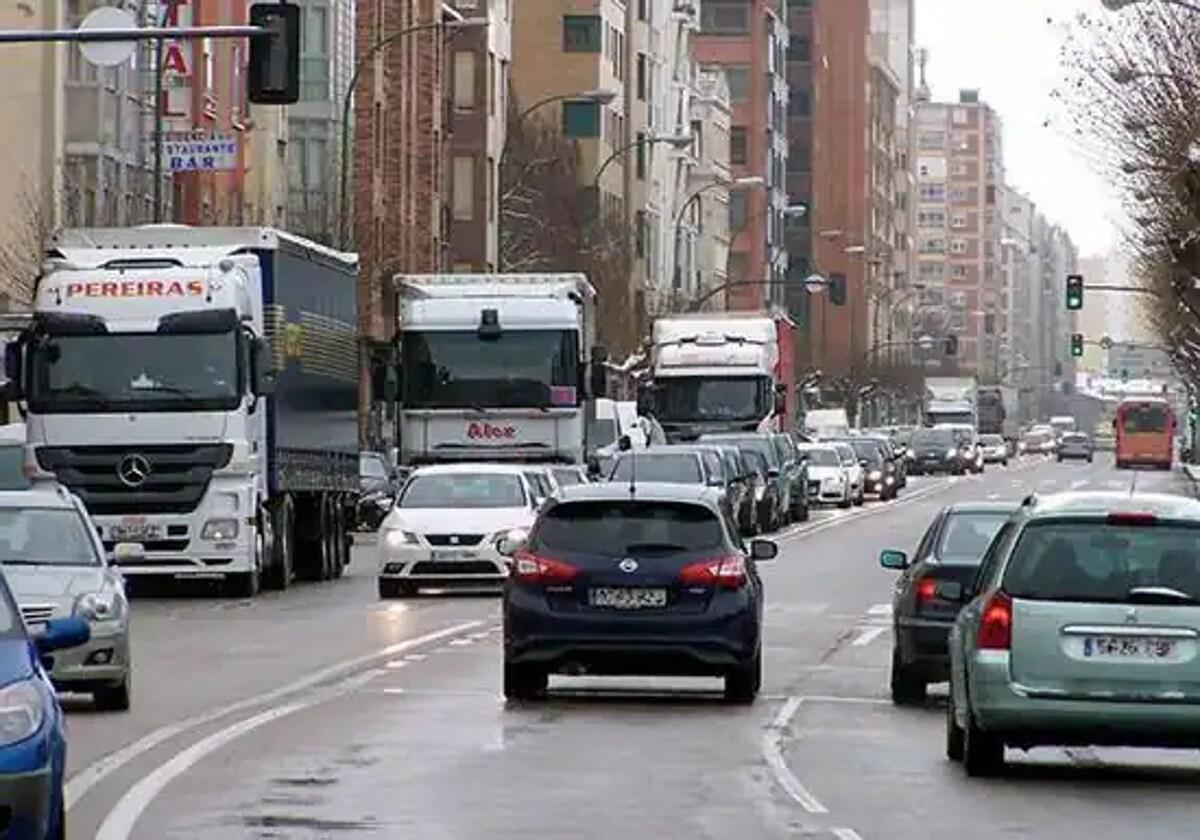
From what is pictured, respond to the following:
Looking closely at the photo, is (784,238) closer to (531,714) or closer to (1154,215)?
(1154,215)

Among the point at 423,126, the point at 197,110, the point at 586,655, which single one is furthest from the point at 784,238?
the point at 586,655

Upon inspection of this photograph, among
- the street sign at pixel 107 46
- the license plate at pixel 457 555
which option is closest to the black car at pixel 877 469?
the street sign at pixel 107 46

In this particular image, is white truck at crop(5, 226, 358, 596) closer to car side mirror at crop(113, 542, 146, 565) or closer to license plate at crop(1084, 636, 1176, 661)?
car side mirror at crop(113, 542, 146, 565)

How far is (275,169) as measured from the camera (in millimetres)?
81062

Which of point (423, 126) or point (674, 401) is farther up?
point (423, 126)

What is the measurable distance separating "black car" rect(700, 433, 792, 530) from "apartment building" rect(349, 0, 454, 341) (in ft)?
45.0

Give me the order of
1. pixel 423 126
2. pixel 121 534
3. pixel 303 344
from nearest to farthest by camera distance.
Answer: pixel 121 534
pixel 303 344
pixel 423 126

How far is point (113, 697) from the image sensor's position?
24.6 metres

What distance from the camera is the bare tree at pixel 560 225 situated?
10869cm

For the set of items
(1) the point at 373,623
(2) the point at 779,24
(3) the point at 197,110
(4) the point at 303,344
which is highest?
(2) the point at 779,24

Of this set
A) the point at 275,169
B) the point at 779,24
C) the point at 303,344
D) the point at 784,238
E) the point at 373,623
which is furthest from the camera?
the point at 784,238

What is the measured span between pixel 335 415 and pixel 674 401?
2598 cm

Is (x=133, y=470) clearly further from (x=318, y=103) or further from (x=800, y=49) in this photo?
(x=800, y=49)

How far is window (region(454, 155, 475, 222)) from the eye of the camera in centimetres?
10625
